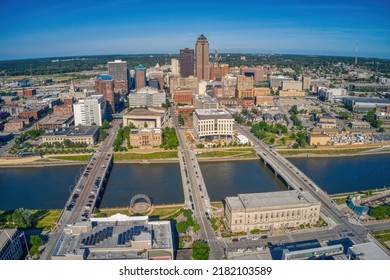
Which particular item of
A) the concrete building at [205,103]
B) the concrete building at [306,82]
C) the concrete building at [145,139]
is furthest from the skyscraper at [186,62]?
the concrete building at [145,139]

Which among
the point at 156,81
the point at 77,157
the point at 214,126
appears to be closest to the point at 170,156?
the point at 214,126

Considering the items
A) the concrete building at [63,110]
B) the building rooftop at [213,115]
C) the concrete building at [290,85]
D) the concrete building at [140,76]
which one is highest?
the concrete building at [140,76]

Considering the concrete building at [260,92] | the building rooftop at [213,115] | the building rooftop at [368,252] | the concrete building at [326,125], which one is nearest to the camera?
the building rooftop at [368,252]

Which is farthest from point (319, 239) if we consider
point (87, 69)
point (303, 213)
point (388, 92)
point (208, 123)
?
point (87, 69)

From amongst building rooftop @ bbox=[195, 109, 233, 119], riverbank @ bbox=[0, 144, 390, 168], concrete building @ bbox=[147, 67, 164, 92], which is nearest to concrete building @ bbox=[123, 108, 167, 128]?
building rooftop @ bbox=[195, 109, 233, 119]

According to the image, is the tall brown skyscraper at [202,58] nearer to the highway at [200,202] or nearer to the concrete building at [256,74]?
the concrete building at [256,74]

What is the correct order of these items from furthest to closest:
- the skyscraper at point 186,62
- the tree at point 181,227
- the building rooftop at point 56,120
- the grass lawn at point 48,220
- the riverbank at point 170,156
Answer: the skyscraper at point 186,62 < the building rooftop at point 56,120 < the riverbank at point 170,156 < the grass lawn at point 48,220 < the tree at point 181,227

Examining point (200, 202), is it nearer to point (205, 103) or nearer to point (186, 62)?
point (205, 103)
